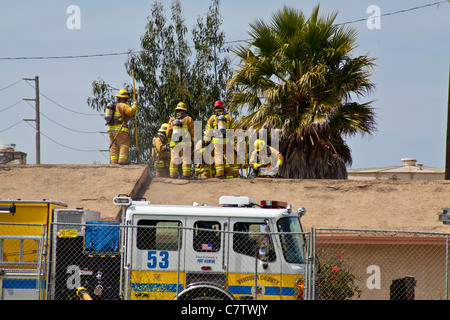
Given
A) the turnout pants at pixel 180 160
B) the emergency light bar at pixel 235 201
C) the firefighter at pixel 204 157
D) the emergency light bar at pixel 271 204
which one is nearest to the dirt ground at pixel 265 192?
the turnout pants at pixel 180 160

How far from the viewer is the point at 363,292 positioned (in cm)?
1390

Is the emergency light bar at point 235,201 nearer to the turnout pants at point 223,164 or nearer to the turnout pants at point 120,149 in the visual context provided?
the turnout pants at point 223,164

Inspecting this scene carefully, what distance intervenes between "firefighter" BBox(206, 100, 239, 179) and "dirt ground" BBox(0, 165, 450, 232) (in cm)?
64

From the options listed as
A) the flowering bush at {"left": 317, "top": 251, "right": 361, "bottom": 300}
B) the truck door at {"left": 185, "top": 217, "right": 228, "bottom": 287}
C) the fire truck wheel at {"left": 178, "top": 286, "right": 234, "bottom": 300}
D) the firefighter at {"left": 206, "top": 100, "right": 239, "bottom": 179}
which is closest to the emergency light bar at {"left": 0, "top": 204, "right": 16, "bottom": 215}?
the truck door at {"left": 185, "top": 217, "right": 228, "bottom": 287}

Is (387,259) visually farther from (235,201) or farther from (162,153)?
(162,153)

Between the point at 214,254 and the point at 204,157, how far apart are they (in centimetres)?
884

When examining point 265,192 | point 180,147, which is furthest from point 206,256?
point 180,147

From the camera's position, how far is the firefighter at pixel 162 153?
18.9m

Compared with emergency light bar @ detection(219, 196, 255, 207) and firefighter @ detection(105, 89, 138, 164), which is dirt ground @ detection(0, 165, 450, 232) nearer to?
firefighter @ detection(105, 89, 138, 164)

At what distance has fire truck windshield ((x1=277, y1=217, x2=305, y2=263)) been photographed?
32.2 ft

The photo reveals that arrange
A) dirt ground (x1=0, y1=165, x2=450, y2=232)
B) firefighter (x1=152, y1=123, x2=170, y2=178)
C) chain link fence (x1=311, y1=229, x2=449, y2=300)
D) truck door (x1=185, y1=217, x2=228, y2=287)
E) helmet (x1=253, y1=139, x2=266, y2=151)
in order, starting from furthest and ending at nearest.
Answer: firefighter (x1=152, y1=123, x2=170, y2=178)
helmet (x1=253, y1=139, x2=266, y2=151)
dirt ground (x1=0, y1=165, x2=450, y2=232)
chain link fence (x1=311, y1=229, x2=449, y2=300)
truck door (x1=185, y1=217, x2=228, y2=287)
